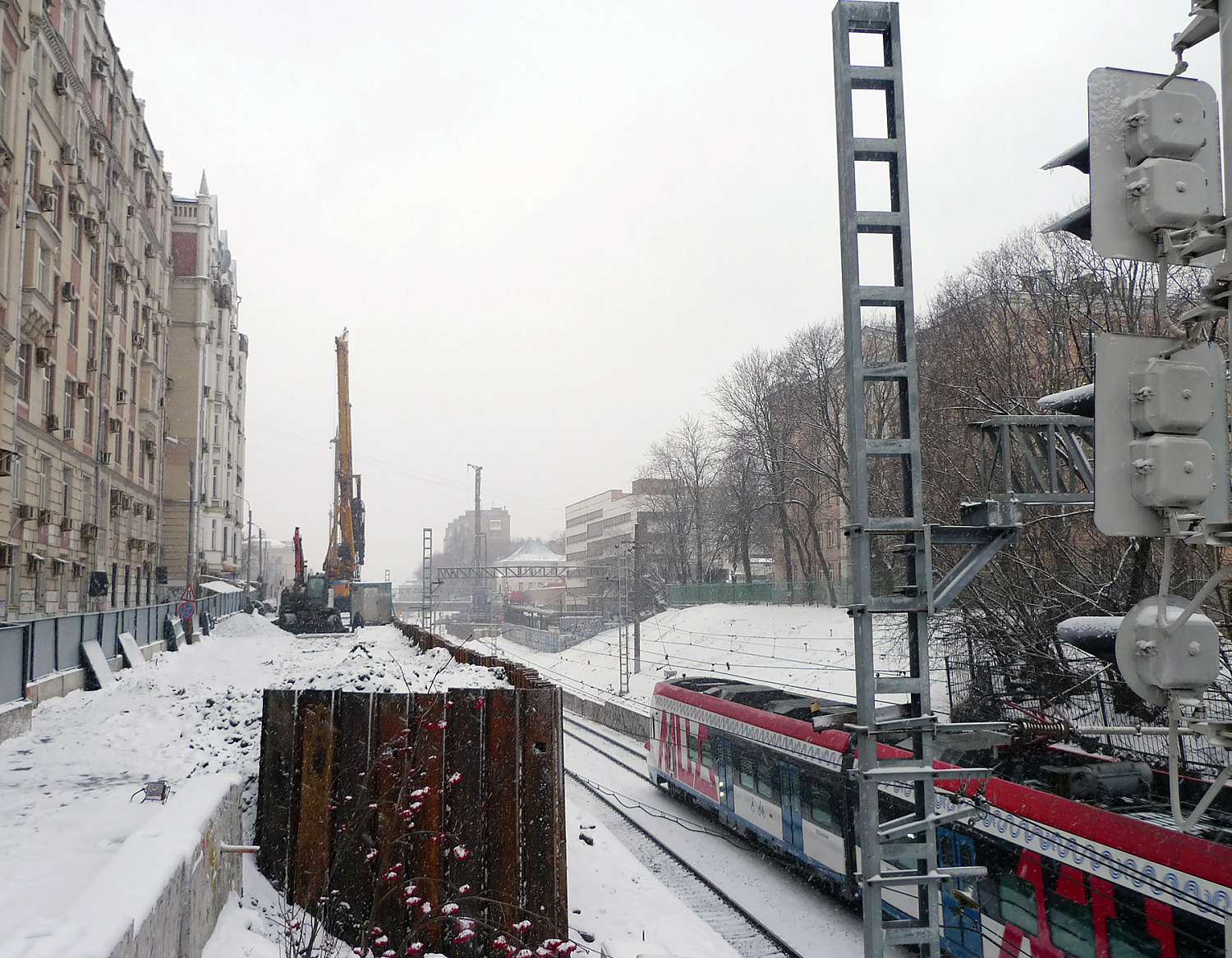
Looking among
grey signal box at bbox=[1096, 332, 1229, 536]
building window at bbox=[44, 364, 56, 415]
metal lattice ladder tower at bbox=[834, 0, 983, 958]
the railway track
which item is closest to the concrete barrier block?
the railway track

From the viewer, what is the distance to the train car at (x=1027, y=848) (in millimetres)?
7328

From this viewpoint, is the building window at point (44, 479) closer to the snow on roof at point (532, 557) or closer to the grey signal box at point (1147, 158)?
the grey signal box at point (1147, 158)

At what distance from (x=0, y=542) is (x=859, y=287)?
80.9ft

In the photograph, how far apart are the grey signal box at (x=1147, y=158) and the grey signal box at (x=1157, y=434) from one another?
0.36 metres

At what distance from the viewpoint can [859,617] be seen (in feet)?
15.3

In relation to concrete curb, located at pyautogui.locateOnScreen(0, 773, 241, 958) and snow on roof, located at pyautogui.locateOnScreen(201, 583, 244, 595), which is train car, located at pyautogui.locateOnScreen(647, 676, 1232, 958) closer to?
concrete curb, located at pyautogui.locateOnScreen(0, 773, 241, 958)

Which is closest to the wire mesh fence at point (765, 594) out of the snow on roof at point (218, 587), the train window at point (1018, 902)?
the snow on roof at point (218, 587)

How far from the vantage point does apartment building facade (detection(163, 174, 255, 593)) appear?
52844 millimetres

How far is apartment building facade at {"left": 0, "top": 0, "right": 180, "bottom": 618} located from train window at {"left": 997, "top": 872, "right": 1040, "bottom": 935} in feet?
73.6

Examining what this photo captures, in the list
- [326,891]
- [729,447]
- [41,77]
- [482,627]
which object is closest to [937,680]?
[326,891]

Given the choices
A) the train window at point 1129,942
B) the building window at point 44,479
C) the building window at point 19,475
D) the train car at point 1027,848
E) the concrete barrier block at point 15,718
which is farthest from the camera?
the building window at point 44,479

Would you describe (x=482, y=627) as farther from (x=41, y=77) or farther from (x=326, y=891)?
(x=326, y=891)

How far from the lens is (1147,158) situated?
132 inches

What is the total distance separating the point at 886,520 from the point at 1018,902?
6657 millimetres
